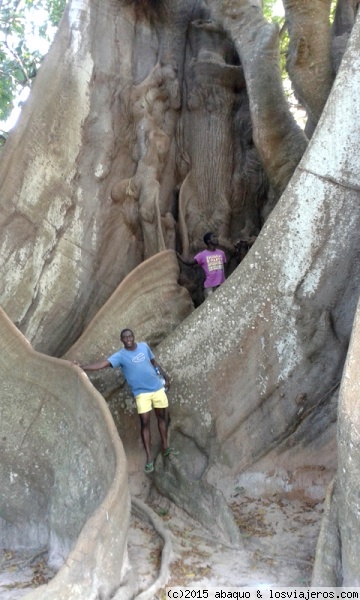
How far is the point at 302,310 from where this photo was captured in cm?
434

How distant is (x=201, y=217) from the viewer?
5.93m

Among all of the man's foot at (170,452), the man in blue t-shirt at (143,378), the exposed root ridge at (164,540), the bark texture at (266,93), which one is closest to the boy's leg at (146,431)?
the man in blue t-shirt at (143,378)

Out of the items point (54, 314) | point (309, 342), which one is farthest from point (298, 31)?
point (54, 314)

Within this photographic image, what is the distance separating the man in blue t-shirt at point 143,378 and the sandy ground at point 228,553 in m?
0.49

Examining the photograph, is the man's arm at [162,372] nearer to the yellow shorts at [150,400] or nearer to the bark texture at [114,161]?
the yellow shorts at [150,400]

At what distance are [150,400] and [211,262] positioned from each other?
146 centimetres

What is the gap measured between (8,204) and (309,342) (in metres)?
2.46

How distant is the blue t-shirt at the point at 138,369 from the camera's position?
14.1ft

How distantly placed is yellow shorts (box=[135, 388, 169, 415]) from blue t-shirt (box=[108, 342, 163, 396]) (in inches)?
1.0

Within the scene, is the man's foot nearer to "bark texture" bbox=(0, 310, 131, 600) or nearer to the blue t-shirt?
the blue t-shirt

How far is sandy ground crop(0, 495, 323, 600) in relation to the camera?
3.53 meters

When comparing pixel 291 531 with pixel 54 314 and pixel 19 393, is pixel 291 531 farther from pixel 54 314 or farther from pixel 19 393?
pixel 54 314

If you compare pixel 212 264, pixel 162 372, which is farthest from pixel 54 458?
pixel 212 264

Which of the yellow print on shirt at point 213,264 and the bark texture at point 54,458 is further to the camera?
the yellow print on shirt at point 213,264
